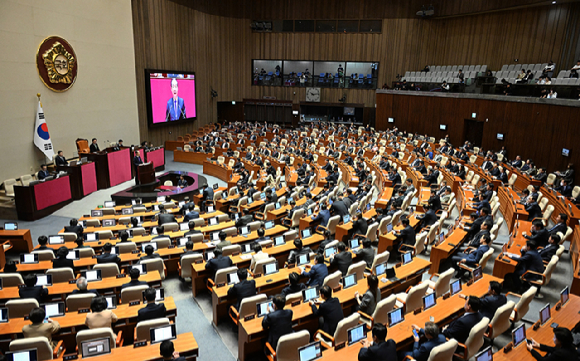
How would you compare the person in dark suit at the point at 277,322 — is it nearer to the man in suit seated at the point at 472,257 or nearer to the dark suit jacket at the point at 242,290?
the dark suit jacket at the point at 242,290

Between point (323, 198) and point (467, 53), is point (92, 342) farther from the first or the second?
point (467, 53)

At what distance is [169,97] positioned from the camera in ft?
83.2

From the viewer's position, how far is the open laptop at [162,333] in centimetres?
518

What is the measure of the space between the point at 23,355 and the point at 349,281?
489 centimetres

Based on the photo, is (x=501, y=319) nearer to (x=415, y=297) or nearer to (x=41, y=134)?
(x=415, y=297)

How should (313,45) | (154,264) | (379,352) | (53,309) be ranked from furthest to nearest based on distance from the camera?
1. (313,45)
2. (154,264)
3. (53,309)
4. (379,352)

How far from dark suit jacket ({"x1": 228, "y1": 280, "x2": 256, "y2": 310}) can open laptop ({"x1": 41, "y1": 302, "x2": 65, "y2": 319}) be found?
2589mm

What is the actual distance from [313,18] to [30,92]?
23310 mm

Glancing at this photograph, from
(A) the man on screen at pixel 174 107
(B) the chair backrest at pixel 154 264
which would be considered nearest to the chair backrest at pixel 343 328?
(B) the chair backrest at pixel 154 264

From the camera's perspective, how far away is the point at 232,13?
3206 cm

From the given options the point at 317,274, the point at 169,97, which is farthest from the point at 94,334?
the point at 169,97

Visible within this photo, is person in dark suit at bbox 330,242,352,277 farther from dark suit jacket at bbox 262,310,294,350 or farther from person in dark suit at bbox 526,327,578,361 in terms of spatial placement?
person in dark suit at bbox 526,327,578,361

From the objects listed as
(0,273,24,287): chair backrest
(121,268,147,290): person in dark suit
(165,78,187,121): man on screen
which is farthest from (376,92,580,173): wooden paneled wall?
(0,273,24,287): chair backrest

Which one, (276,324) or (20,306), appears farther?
(20,306)
